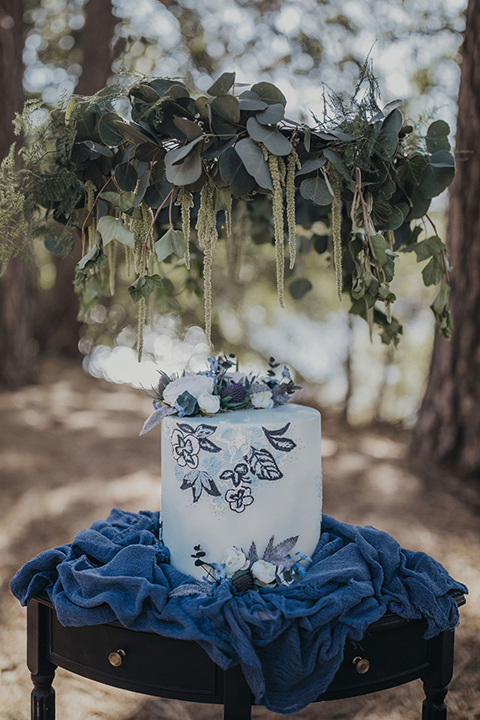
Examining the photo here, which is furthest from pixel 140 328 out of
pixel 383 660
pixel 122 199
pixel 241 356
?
pixel 241 356

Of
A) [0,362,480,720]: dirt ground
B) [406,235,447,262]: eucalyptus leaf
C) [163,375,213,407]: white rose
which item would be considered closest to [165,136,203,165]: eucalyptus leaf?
[163,375,213,407]: white rose

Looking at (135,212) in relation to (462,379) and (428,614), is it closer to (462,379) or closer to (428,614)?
(428,614)

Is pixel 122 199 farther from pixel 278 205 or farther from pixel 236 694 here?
pixel 236 694

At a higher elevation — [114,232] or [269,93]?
[269,93]

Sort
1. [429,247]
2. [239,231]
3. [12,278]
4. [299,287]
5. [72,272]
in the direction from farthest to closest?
1. [72,272]
2. [12,278]
3. [239,231]
4. [299,287]
5. [429,247]

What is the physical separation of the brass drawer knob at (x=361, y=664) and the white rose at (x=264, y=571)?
0.22 meters

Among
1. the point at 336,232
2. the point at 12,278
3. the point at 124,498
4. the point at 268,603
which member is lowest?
the point at 124,498

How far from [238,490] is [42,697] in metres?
0.66

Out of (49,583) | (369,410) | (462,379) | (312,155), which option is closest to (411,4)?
(462,379)

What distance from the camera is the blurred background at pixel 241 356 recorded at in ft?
7.58

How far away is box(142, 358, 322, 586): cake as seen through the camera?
124 cm

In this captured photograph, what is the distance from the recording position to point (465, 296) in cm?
306

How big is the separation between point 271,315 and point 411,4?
290 cm

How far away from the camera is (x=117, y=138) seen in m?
1.22
